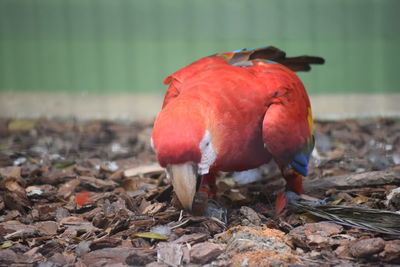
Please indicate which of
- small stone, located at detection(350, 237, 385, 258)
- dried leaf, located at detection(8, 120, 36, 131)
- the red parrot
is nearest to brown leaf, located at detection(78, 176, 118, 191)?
the red parrot

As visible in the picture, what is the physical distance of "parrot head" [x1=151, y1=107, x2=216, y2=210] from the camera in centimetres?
217

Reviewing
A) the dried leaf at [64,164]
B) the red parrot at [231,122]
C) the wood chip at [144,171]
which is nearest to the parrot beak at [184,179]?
the red parrot at [231,122]

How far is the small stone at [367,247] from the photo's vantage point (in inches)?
85.8

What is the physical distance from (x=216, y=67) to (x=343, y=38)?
3280 mm

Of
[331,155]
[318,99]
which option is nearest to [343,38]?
[318,99]

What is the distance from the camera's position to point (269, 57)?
3.39 meters

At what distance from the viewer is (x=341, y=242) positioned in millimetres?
2354

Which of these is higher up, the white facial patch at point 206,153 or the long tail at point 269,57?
the long tail at point 269,57

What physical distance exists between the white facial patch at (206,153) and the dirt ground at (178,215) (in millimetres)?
372

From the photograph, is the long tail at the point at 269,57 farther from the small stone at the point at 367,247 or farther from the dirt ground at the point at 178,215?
the small stone at the point at 367,247

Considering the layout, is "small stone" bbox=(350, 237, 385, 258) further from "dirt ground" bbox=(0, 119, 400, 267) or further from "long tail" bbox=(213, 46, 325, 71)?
"long tail" bbox=(213, 46, 325, 71)

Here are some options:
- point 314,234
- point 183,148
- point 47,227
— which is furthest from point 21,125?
point 314,234

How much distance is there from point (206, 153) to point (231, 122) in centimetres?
29

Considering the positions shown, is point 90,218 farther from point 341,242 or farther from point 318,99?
point 318,99
